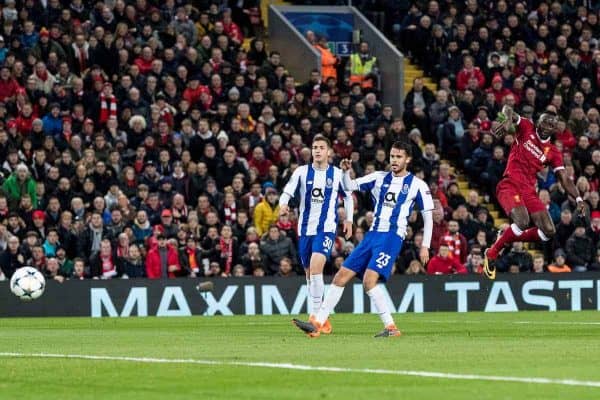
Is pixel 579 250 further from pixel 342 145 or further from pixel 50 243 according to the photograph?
pixel 50 243

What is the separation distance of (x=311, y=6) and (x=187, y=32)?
6.10 m

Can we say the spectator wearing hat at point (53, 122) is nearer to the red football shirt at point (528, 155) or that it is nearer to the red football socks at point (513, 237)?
the red football socks at point (513, 237)

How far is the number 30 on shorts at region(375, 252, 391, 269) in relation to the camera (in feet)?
50.2

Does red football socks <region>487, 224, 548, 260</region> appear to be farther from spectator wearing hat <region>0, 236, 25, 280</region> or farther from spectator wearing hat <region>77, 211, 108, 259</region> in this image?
spectator wearing hat <region>0, 236, 25, 280</region>

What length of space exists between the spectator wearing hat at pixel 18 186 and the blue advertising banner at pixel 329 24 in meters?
11.9

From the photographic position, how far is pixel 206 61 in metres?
30.0

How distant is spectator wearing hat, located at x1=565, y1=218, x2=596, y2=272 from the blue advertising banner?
9625mm

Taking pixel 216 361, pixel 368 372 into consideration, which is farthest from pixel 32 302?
pixel 368 372

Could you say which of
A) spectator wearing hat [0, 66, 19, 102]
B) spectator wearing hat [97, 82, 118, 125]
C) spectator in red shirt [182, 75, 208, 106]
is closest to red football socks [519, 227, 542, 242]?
spectator wearing hat [97, 82, 118, 125]

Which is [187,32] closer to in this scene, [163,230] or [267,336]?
[163,230]

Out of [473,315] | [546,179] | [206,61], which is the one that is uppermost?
[206,61]

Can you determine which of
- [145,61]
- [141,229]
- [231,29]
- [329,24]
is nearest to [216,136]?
[145,61]

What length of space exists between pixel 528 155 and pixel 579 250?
353 inches

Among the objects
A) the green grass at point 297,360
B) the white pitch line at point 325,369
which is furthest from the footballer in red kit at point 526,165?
the white pitch line at point 325,369
